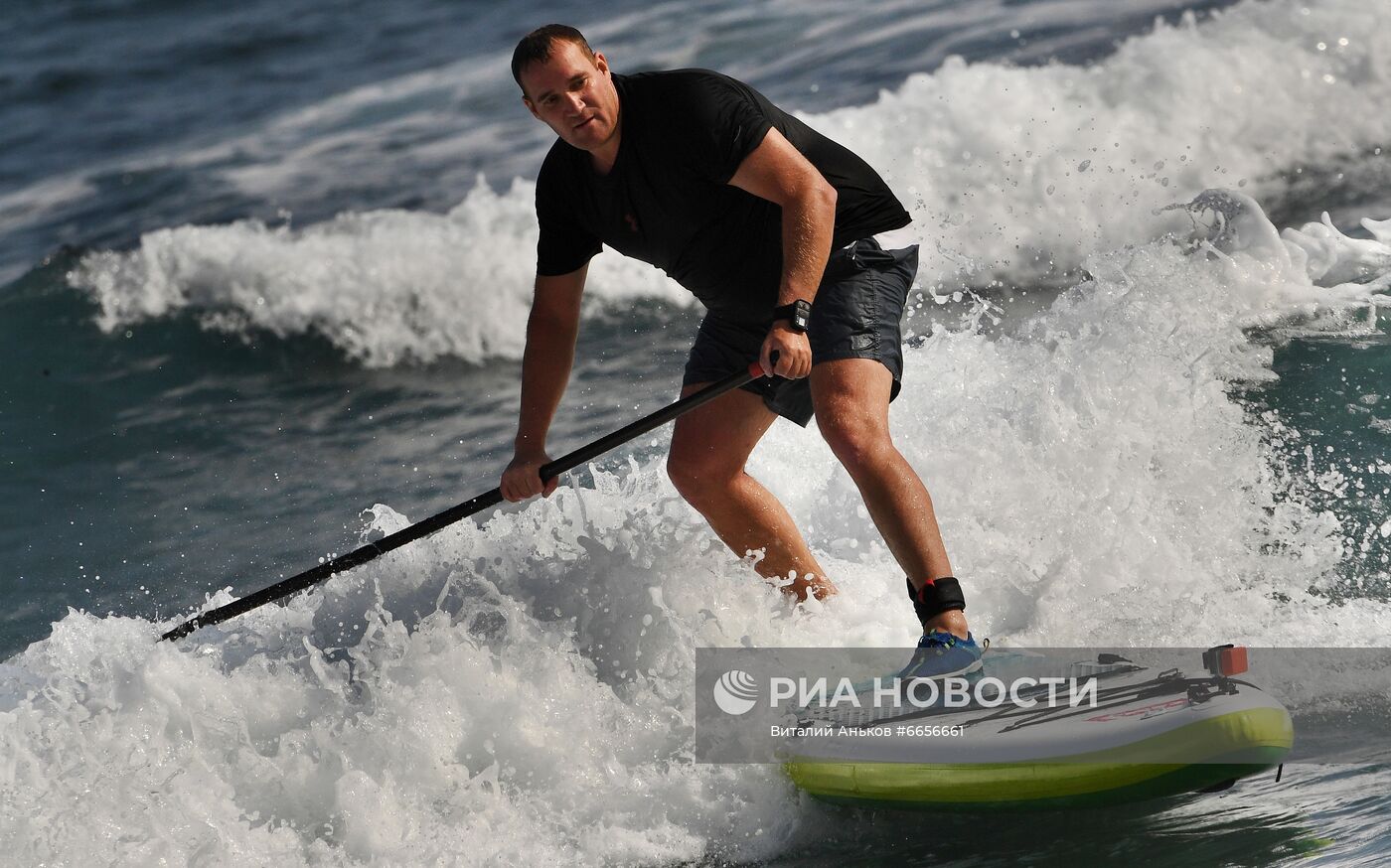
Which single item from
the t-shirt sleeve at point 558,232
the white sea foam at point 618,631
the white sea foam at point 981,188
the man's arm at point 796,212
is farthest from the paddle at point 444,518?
the white sea foam at point 981,188

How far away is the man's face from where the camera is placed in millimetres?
3158

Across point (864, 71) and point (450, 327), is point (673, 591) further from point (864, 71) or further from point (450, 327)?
point (864, 71)

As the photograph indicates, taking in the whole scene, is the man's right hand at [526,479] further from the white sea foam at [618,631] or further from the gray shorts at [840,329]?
the gray shorts at [840,329]

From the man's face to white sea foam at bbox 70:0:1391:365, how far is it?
4.96 m

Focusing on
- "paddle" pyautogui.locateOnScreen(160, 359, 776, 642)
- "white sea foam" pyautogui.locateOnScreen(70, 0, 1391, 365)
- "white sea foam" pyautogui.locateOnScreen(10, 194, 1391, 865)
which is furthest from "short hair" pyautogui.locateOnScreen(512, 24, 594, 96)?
"white sea foam" pyautogui.locateOnScreen(70, 0, 1391, 365)

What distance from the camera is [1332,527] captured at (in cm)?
416

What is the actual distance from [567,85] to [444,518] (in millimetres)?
1219

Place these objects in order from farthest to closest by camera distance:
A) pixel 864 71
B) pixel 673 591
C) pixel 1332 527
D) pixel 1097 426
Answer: pixel 864 71, pixel 1097 426, pixel 1332 527, pixel 673 591

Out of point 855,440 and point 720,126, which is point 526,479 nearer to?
point 855,440

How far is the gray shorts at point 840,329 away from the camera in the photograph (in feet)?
11.2

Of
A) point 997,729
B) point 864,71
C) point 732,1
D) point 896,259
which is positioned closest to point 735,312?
point 896,259

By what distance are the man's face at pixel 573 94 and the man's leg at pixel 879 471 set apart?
2.56 feet

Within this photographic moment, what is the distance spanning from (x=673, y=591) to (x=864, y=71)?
299 inches

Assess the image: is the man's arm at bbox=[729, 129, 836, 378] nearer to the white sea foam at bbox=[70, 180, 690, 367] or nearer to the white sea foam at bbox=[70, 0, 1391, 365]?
the white sea foam at bbox=[70, 0, 1391, 365]
